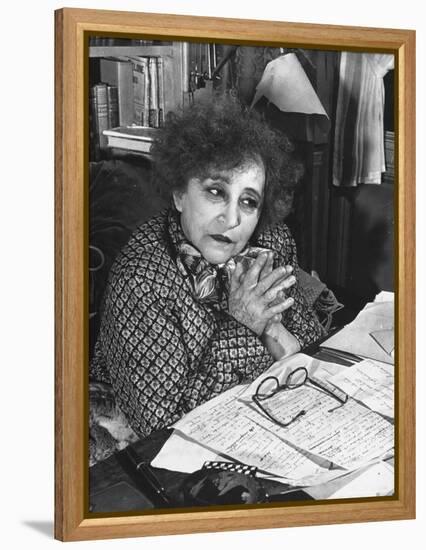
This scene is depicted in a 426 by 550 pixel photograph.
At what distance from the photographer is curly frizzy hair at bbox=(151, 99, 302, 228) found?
4.32m

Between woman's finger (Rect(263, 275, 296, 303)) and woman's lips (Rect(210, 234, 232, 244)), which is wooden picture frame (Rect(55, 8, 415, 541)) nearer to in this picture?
woman's lips (Rect(210, 234, 232, 244))

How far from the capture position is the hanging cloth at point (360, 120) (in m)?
4.56

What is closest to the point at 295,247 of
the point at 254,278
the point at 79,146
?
the point at 254,278

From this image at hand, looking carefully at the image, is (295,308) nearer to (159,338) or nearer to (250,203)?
(250,203)

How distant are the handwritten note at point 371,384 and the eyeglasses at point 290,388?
1.1 inches

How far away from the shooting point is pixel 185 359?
4.35m

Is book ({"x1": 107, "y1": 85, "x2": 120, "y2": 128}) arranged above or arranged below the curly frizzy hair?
above

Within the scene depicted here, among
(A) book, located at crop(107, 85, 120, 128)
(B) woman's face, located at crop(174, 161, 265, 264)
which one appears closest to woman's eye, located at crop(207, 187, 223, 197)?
(B) woman's face, located at crop(174, 161, 265, 264)

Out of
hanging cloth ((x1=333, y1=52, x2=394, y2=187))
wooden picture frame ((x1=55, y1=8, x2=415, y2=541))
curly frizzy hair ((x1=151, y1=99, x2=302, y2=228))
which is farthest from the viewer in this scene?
hanging cloth ((x1=333, y1=52, x2=394, y2=187))

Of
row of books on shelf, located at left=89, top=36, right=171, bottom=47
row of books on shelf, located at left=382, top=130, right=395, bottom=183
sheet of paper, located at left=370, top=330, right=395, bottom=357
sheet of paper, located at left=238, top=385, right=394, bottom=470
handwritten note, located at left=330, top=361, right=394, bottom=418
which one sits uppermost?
row of books on shelf, located at left=89, top=36, right=171, bottom=47

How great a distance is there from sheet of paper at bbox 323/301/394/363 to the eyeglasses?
13 cm

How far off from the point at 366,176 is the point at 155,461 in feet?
3.61

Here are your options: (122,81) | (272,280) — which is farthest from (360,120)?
(122,81)

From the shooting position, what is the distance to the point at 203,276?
438cm
